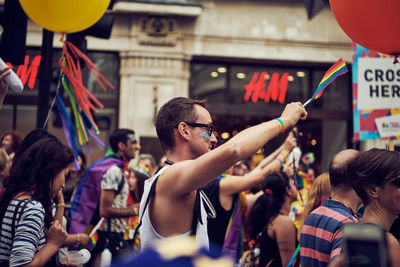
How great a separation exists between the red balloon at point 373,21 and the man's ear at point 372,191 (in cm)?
111

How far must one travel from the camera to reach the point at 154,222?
91.0 inches

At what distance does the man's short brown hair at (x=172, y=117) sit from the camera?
8.18ft

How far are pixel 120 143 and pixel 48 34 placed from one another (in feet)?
5.55

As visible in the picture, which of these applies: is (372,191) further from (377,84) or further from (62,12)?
(377,84)

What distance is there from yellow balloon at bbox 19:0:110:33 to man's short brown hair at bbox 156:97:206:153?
1566 mm

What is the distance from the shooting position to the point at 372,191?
2516 millimetres

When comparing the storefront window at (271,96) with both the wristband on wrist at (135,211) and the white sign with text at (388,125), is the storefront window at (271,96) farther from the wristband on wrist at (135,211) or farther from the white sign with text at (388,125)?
the white sign with text at (388,125)

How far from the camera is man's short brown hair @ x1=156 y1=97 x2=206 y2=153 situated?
2494 mm

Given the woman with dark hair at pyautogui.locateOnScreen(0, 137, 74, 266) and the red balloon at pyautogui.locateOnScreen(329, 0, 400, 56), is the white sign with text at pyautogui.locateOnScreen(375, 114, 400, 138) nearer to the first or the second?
the red balloon at pyautogui.locateOnScreen(329, 0, 400, 56)

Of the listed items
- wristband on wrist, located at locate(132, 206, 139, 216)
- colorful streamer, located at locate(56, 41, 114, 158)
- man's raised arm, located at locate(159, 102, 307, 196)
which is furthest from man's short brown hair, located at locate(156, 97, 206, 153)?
wristband on wrist, located at locate(132, 206, 139, 216)

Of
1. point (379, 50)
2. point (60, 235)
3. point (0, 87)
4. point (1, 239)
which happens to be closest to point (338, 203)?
point (379, 50)

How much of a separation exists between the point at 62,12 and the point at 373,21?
2.08m

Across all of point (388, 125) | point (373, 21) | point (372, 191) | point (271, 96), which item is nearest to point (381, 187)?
point (372, 191)

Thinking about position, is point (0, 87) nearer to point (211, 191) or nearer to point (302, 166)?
point (211, 191)
